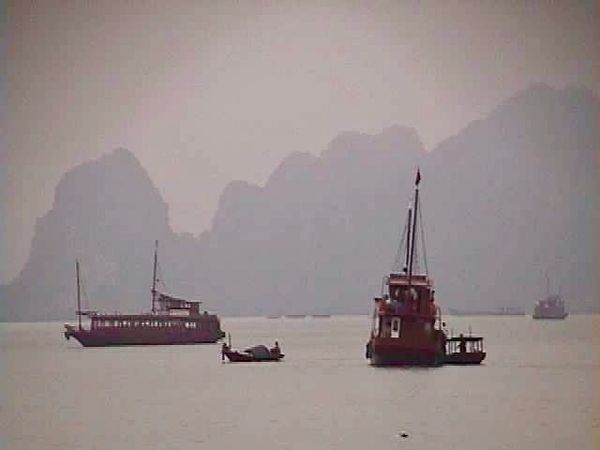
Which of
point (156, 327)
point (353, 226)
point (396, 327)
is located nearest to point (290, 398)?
point (396, 327)

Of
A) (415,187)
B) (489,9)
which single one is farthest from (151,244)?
(489,9)

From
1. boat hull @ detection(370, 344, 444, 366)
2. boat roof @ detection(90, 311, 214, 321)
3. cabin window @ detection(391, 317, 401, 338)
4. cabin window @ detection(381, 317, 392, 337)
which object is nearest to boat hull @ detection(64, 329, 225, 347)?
boat roof @ detection(90, 311, 214, 321)

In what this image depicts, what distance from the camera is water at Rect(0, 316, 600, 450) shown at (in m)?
12.6

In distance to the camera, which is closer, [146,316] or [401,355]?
[401,355]

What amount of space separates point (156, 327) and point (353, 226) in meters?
4.29

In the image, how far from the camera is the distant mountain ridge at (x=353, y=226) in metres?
17.7

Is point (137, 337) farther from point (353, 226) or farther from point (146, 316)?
point (353, 226)

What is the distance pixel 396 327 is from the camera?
17422 millimetres

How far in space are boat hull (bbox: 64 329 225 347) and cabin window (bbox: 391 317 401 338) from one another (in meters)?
6.43

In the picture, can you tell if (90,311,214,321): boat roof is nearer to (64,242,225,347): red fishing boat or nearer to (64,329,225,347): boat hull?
(64,242,225,347): red fishing boat

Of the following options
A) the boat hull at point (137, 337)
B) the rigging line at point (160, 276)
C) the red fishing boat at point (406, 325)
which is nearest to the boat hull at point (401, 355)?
the red fishing boat at point (406, 325)

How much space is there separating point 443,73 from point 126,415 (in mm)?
5545

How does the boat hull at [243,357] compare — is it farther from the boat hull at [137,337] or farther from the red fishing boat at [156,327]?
the boat hull at [137,337]

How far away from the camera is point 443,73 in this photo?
16.7 m
